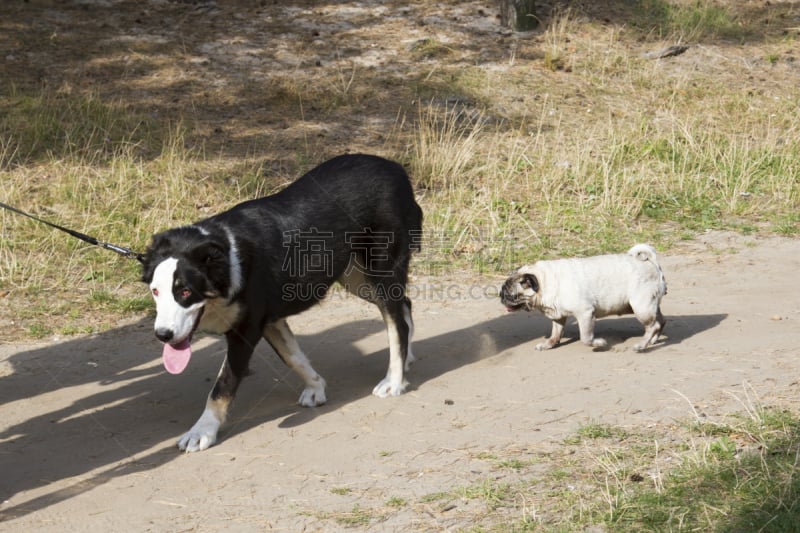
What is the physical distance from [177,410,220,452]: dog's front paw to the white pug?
7.57 ft

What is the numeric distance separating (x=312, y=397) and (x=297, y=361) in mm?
259

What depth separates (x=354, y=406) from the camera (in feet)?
20.4

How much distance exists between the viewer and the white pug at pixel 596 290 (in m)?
6.62

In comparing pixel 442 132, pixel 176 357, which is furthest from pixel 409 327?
pixel 442 132

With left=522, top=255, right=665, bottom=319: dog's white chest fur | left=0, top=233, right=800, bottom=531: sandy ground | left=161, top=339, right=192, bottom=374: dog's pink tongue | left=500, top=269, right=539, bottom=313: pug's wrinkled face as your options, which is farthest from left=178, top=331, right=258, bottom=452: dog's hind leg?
left=522, top=255, right=665, bottom=319: dog's white chest fur

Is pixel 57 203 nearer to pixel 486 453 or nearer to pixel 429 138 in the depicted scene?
pixel 429 138

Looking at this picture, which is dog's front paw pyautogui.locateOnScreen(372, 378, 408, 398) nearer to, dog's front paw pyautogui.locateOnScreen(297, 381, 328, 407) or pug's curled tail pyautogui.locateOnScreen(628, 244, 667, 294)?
dog's front paw pyautogui.locateOnScreen(297, 381, 328, 407)

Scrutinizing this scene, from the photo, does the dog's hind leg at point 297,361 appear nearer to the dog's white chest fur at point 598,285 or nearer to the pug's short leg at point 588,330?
the dog's white chest fur at point 598,285

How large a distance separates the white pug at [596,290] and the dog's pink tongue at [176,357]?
2441 millimetres

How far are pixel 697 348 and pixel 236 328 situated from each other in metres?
3.13

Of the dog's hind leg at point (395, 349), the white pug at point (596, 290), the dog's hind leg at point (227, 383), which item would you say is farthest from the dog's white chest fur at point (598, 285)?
the dog's hind leg at point (227, 383)

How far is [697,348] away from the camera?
21.5ft

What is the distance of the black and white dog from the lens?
17.6 ft

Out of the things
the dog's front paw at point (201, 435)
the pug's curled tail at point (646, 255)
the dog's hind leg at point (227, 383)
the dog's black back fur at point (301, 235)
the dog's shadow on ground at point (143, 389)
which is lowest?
the dog's shadow on ground at point (143, 389)
